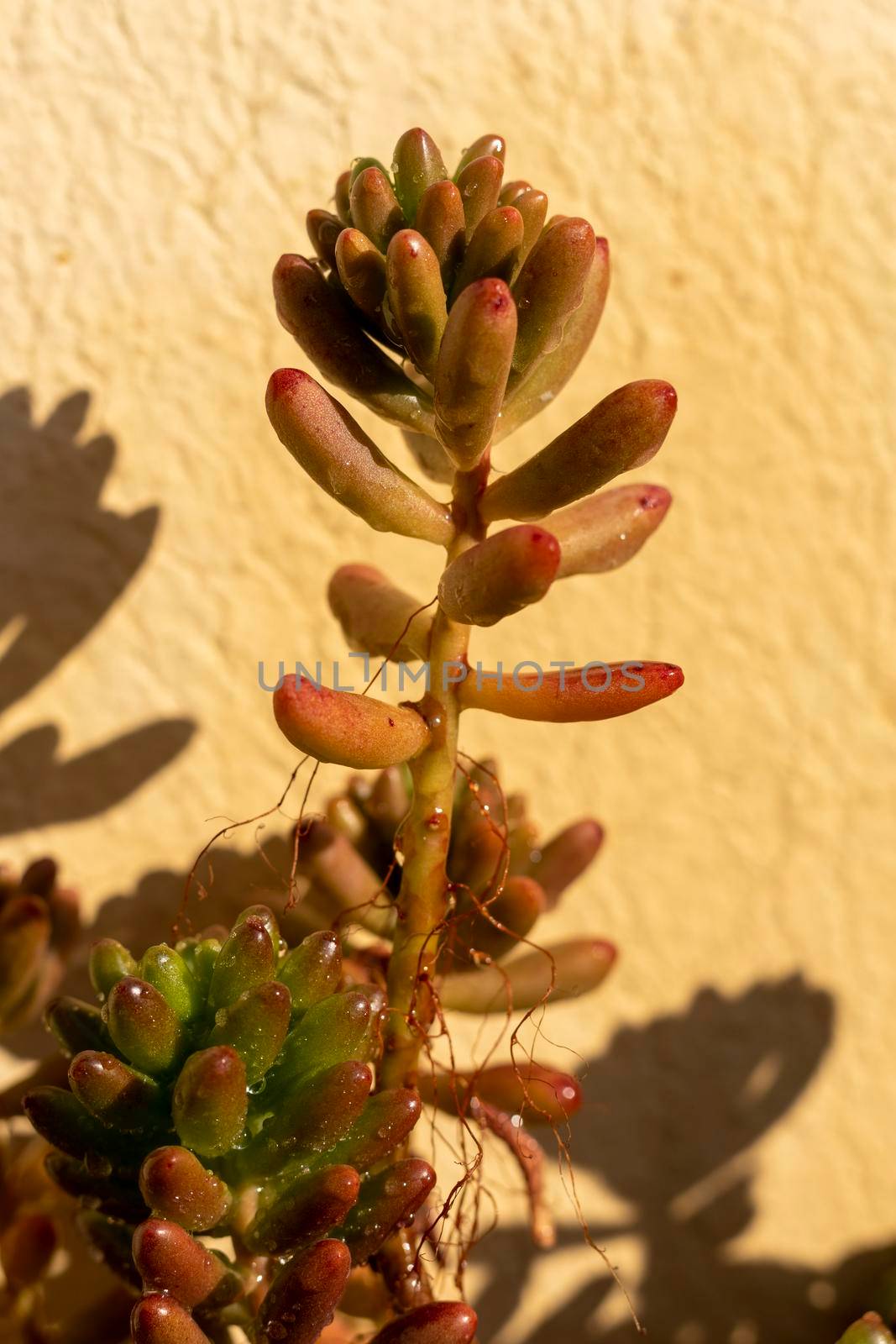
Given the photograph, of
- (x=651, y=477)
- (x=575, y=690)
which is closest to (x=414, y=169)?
(x=575, y=690)

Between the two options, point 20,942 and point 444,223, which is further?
point 20,942

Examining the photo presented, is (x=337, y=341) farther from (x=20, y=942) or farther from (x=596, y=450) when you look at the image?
(x=20, y=942)

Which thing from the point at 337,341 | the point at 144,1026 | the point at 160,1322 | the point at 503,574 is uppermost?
the point at 337,341

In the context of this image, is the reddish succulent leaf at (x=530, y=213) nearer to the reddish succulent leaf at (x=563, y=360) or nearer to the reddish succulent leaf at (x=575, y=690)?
the reddish succulent leaf at (x=563, y=360)

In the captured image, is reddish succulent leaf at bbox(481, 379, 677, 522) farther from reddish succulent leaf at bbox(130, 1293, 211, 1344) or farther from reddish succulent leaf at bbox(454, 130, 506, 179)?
reddish succulent leaf at bbox(130, 1293, 211, 1344)

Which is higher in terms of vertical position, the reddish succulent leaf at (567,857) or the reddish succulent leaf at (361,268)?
the reddish succulent leaf at (361,268)

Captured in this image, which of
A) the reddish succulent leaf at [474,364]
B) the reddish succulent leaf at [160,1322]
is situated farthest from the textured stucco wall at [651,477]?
the reddish succulent leaf at [160,1322]

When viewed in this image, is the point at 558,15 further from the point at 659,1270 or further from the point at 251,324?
the point at 659,1270
